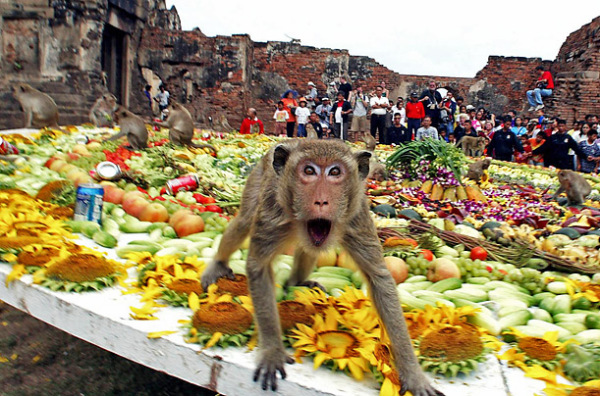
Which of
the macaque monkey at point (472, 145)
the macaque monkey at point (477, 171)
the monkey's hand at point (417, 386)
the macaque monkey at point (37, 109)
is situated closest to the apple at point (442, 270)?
the monkey's hand at point (417, 386)

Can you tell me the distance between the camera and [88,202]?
358 cm

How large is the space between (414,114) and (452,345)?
12337mm

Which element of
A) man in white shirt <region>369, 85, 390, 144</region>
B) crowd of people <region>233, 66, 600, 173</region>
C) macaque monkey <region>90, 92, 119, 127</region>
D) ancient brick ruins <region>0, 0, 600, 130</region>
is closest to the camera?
crowd of people <region>233, 66, 600, 173</region>

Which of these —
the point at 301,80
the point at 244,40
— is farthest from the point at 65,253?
the point at 301,80

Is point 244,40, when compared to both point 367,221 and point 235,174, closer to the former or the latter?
point 235,174

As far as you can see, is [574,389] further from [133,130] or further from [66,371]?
[133,130]

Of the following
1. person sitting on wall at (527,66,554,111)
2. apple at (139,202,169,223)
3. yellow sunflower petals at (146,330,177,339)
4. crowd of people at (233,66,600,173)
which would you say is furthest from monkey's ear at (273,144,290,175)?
person sitting on wall at (527,66,554,111)

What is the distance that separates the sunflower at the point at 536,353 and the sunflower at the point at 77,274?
7.01ft

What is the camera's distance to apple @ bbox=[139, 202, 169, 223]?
155 inches

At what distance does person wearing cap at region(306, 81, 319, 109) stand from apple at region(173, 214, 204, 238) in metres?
14.1

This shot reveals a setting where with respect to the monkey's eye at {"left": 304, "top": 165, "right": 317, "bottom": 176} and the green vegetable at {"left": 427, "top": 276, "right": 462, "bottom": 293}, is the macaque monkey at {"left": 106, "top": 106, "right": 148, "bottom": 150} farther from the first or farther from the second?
the monkey's eye at {"left": 304, "top": 165, "right": 317, "bottom": 176}

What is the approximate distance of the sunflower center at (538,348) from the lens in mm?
2127

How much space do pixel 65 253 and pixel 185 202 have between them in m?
1.86

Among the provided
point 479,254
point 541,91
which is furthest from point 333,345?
point 541,91
